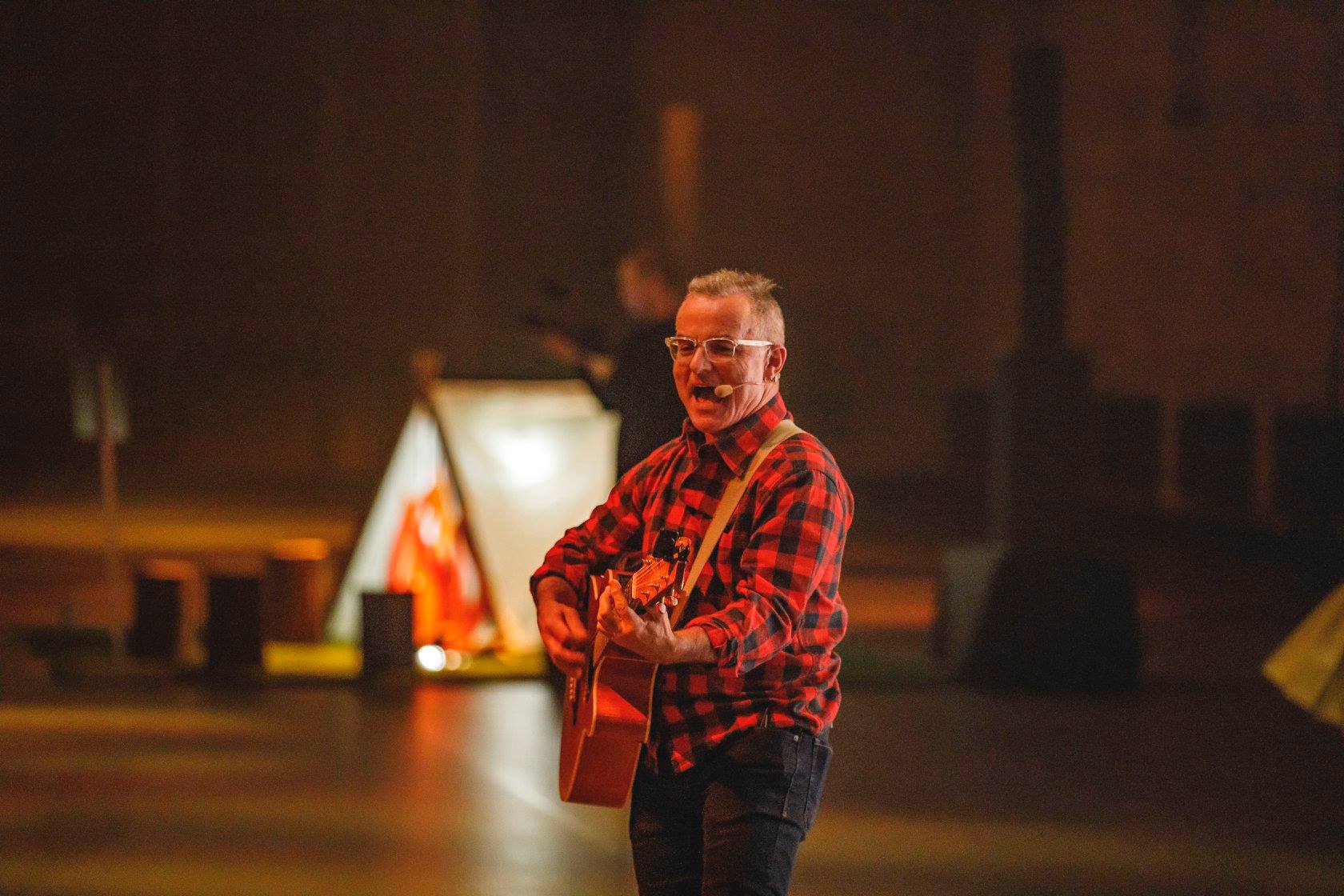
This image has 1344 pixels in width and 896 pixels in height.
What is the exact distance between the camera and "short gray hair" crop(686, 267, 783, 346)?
370 cm

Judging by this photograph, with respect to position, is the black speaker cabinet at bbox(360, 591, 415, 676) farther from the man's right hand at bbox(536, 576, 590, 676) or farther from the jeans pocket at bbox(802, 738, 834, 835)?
the jeans pocket at bbox(802, 738, 834, 835)

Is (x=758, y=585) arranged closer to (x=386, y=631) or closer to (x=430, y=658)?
(x=386, y=631)

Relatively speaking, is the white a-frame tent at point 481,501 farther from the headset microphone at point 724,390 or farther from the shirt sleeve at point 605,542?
the headset microphone at point 724,390

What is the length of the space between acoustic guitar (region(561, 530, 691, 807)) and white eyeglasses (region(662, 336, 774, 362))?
1.11 feet

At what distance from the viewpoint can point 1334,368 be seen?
12445 millimetres

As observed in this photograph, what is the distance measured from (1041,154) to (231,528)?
10380mm

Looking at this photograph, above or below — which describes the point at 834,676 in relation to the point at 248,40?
below

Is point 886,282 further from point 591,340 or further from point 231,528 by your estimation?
point 591,340

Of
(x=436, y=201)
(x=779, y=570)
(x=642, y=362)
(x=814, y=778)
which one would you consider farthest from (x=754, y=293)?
(x=436, y=201)

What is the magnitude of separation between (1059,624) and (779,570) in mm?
7365

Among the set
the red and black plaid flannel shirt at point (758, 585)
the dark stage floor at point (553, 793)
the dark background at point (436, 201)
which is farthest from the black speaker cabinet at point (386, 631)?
the dark background at point (436, 201)

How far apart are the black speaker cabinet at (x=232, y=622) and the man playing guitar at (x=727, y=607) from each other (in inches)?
282

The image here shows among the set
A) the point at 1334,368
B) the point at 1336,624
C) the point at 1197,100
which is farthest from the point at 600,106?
the point at 1336,624

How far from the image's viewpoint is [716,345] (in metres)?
3.68
